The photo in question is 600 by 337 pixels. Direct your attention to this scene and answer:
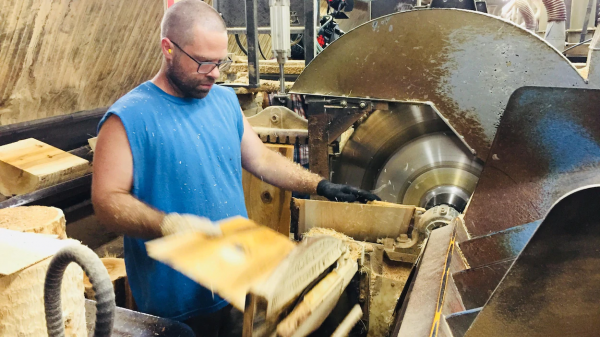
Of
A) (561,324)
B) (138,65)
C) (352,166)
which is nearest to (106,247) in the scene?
(138,65)

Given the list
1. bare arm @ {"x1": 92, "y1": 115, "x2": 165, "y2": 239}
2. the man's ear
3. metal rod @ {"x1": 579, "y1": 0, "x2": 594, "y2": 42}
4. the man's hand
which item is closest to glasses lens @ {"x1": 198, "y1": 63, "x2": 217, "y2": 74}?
the man's ear

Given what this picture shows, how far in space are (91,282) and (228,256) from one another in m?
0.62

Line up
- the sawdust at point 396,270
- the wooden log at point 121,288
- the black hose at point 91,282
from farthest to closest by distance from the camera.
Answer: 1. the wooden log at point 121,288
2. the sawdust at point 396,270
3. the black hose at point 91,282

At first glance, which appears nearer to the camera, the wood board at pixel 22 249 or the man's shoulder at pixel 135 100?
the wood board at pixel 22 249

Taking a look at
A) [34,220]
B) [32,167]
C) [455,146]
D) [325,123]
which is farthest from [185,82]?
[32,167]

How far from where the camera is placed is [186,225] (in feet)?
4.82

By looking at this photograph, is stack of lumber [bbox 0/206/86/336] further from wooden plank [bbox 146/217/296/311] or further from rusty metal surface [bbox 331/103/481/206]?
rusty metal surface [bbox 331/103/481/206]

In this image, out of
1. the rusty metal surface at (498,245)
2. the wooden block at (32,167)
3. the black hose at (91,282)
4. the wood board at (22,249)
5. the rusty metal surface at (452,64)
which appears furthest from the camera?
the wooden block at (32,167)

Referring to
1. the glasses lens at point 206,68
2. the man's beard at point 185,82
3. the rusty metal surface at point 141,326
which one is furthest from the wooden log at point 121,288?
the glasses lens at point 206,68

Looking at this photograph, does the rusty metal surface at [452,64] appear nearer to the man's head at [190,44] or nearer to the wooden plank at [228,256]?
the man's head at [190,44]

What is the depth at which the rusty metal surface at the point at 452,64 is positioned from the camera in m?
1.88

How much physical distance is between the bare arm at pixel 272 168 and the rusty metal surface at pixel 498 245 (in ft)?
3.11

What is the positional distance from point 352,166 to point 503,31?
1294mm

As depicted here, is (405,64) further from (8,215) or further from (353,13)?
(353,13)
